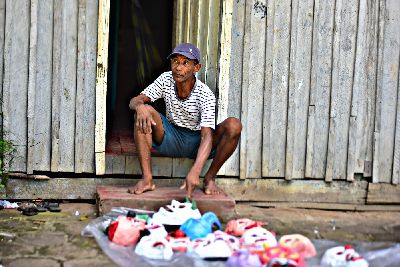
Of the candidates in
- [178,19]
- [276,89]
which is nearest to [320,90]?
[276,89]

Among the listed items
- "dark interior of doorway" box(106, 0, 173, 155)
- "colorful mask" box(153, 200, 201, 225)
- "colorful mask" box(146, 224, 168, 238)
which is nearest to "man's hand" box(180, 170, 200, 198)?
"colorful mask" box(153, 200, 201, 225)

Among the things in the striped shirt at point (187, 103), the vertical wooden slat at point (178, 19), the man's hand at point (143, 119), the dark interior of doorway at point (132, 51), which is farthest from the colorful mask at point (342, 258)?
the dark interior of doorway at point (132, 51)

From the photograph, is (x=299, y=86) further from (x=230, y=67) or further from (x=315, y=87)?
(x=230, y=67)

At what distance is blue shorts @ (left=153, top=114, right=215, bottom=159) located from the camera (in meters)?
5.34

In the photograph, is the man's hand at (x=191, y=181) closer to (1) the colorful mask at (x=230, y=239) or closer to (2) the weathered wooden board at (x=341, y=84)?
(1) the colorful mask at (x=230, y=239)

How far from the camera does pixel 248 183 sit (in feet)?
19.1

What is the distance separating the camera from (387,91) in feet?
19.7

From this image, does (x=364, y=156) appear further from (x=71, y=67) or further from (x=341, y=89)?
(x=71, y=67)

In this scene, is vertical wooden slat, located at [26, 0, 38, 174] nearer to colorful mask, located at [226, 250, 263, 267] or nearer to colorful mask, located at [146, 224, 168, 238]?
colorful mask, located at [146, 224, 168, 238]

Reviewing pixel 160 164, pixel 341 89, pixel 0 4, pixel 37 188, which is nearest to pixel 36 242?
pixel 37 188

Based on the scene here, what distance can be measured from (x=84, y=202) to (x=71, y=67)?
4.07 ft

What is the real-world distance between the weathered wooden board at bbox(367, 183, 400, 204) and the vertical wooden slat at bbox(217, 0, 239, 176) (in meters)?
1.39

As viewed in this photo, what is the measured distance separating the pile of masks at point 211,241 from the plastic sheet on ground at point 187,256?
46 millimetres

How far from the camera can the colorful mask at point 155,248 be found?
395 cm
